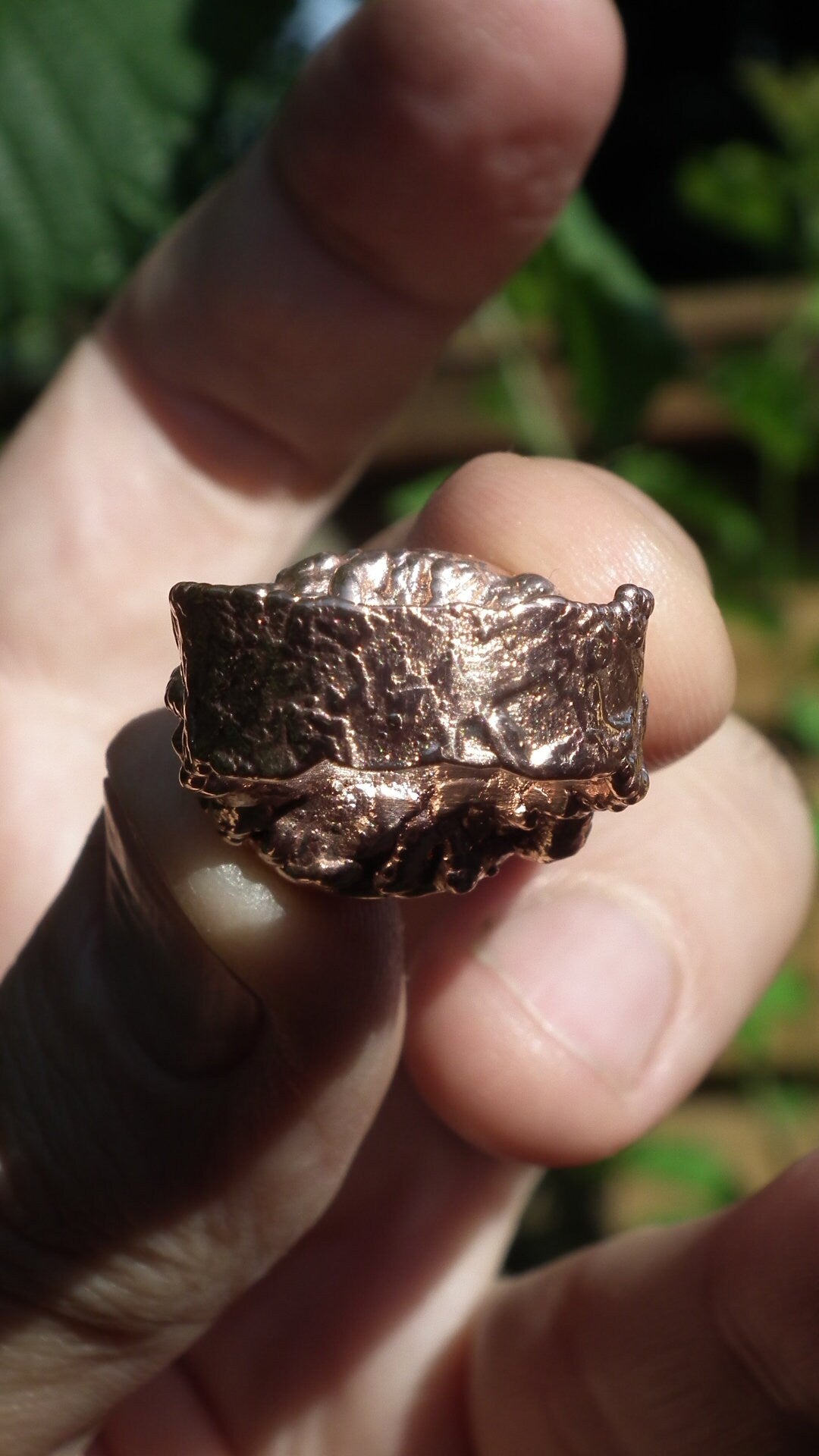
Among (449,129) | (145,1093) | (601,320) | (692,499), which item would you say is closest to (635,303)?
(601,320)

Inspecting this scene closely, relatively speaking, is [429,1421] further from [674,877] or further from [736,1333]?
[674,877]

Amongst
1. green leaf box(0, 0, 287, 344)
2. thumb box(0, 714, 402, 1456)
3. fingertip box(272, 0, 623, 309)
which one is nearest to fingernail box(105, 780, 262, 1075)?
thumb box(0, 714, 402, 1456)

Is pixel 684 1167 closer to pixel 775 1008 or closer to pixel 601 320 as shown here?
pixel 775 1008

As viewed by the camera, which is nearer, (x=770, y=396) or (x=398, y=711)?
(x=398, y=711)

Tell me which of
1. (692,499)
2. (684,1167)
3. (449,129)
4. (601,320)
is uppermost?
(449,129)

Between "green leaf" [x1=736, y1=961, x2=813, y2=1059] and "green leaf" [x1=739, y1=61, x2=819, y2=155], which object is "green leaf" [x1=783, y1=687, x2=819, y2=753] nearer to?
"green leaf" [x1=736, y1=961, x2=813, y2=1059]

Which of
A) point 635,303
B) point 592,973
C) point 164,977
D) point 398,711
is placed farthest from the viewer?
point 635,303

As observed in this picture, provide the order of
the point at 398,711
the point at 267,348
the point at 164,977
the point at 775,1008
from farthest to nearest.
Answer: the point at 775,1008 → the point at 267,348 → the point at 164,977 → the point at 398,711

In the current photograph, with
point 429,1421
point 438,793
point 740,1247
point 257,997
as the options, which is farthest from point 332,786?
point 429,1421
